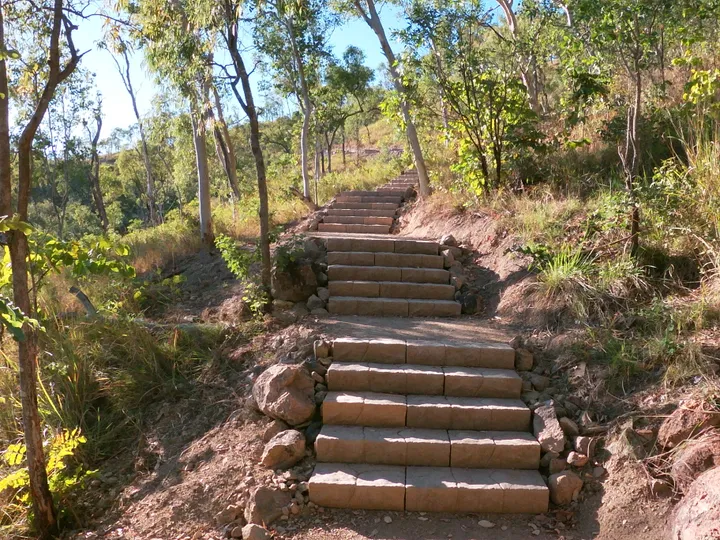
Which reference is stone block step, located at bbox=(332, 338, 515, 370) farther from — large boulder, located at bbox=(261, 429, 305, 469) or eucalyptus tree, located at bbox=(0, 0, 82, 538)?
eucalyptus tree, located at bbox=(0, 0, 82, 538)

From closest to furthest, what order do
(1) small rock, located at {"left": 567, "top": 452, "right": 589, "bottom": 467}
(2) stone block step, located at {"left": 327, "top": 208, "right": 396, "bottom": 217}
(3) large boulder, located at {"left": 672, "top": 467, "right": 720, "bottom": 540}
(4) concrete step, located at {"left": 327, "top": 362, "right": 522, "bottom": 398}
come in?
(3) large boulder, located at {"left": 672, "top": 467, "right": 720, "bottom": 540} → (1) small rock, located at {"left": 567, "top": 452, "right": 589, "bottom": 467} → (4) concrete step, located at {"left": 327, "top": 362, "right": 522, "bottom": 398} → (2) stone block step, located at {"left": 327, "top": 208, "right": 396, "bottom": 217}

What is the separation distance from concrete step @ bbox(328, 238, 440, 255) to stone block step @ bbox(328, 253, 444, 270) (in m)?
0.13

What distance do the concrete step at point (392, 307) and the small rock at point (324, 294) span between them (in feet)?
0.19

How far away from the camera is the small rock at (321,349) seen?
187 inches

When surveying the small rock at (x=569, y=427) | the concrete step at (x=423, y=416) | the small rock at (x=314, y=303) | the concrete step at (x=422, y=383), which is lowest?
the small rock at (x=569, y=427)

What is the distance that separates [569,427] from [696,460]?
2.72 ft

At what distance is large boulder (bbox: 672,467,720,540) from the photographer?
2906mm

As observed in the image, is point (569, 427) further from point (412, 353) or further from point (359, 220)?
point (359, 220)

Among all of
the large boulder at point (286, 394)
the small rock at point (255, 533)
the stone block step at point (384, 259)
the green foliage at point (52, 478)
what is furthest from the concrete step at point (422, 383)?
the stone block step at point (384, 259)

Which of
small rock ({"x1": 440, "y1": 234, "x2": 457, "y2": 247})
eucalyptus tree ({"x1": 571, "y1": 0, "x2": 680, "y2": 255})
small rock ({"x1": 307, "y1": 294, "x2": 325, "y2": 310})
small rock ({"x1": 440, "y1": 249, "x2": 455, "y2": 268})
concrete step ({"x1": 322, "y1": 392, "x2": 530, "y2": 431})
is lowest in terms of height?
concrete step ({"x1": 322, "y1": 392, "x2": 530, "y2": 431})

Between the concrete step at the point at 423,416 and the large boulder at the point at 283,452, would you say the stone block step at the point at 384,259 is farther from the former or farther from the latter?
the large boulder at the point at 283,452

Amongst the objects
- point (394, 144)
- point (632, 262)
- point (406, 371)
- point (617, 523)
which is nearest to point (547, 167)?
point (632, 262)

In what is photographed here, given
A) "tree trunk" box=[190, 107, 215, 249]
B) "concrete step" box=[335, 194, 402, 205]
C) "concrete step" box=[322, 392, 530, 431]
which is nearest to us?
"concrete step" box=[322, 392, 530, 431]

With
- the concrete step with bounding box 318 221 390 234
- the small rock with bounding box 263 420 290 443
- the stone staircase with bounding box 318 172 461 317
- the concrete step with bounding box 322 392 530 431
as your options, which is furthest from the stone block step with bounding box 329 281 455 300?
the concrete step with bounding box 318 221 390 234
